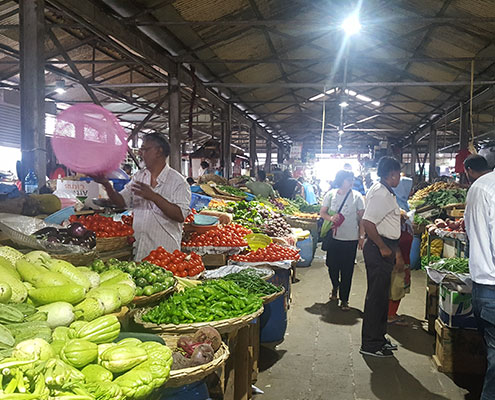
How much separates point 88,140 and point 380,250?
3.21 m

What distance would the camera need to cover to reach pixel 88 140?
4.16 metres

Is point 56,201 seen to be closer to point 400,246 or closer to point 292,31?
point 400,246

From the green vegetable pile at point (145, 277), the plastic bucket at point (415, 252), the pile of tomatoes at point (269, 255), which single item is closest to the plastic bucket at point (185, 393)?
the green vegetable pile at point (145, 277)

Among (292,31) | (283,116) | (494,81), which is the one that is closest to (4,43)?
(292,31)

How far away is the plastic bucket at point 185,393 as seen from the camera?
2.38m

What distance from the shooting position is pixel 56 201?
4117mm

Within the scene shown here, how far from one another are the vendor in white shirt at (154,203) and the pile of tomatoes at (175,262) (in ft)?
0.82

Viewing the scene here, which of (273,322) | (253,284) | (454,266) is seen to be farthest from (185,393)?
(454,266)

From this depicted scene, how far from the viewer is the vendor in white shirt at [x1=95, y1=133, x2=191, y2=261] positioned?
439cm

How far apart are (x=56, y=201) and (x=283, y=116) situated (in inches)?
592

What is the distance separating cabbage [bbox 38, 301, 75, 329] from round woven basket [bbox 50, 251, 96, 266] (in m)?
0.94

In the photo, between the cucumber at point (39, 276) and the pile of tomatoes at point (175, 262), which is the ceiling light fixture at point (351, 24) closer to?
the pile of tomatoes at point (175, 262)

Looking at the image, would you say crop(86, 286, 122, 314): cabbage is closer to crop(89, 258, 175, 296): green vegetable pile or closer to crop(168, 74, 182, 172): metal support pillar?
crop(89, 258, 175, 296): green vegetable pile

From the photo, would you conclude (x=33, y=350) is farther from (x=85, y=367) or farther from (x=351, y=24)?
(x=351, y=24)
